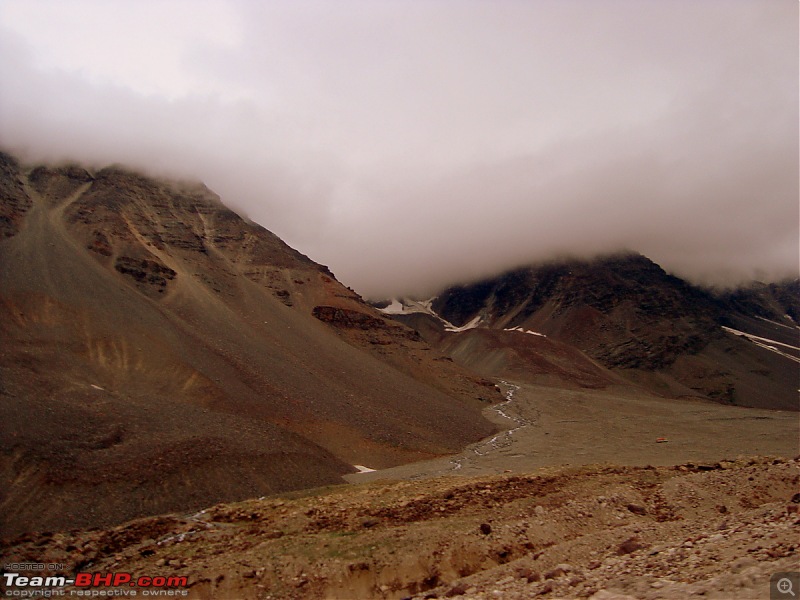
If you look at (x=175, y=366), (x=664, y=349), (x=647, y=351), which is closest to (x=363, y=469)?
(x=175, y=366)

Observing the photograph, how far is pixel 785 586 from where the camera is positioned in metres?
7.06

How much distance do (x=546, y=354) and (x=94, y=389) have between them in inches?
5044

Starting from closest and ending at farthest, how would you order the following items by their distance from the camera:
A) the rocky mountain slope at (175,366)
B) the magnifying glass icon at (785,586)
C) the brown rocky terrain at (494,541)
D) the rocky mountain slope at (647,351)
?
the magnifying glass icon at (785,586) < the brown rocky terrain at (494,541) < the rocky mountain slope at (175,366) < the rocky mountain slope at (647,351)

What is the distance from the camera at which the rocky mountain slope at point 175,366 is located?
27562 mm

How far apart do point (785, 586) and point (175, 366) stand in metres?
48.8

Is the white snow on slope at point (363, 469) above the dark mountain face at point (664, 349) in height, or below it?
below

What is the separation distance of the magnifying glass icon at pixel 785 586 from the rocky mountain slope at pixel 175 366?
26.0 meters

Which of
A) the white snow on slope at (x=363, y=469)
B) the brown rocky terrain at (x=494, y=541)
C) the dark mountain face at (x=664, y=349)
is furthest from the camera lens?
the dark mountain face at (x=664, y=349)

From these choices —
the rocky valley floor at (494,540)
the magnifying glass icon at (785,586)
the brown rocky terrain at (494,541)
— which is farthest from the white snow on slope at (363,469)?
the magnifying glass icon at (785,586)

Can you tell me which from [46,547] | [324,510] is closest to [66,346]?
[46,547]

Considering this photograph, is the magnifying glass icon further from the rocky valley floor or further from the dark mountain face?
the dark mountain face

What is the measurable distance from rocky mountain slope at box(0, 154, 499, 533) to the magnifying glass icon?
26.0m

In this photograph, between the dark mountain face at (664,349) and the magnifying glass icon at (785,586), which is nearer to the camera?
the magnifying glass icon at (785,586)

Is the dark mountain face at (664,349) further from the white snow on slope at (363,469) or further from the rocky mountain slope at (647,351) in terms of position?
the white snow on slope at (363,469)
